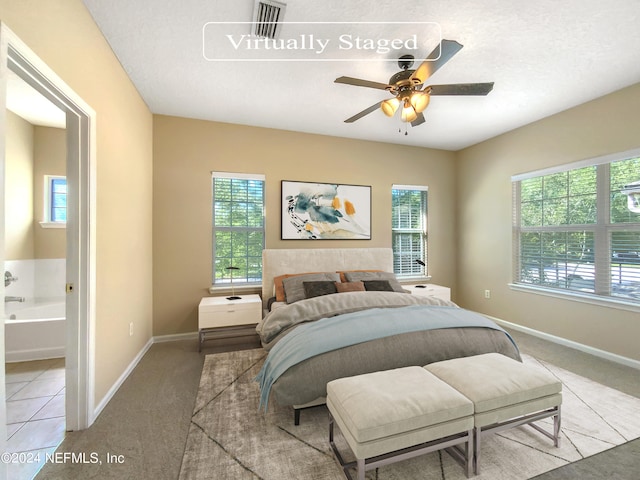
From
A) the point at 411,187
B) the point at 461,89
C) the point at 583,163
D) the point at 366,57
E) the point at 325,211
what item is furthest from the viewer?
the point at 411,187

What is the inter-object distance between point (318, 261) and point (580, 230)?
3.20 m

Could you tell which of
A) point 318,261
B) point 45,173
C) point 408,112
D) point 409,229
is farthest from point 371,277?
point 45,173

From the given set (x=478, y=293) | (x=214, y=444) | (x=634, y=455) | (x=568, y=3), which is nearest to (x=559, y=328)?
(x=478, y=293)

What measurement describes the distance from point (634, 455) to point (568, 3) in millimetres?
2857

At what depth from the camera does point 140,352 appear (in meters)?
2.91

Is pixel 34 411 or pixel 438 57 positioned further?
pixel 34 411

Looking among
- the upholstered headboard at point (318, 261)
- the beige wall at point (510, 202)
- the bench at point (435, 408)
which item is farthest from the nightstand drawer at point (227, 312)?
the beige wall at point (510, 202)

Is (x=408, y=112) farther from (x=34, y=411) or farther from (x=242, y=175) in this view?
(x=34, y=411)

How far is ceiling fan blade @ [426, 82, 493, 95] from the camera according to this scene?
6.49 feet

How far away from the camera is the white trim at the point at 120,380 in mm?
1992

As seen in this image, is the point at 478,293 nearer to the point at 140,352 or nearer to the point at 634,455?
the point at 634,455

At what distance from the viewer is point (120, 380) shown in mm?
2371

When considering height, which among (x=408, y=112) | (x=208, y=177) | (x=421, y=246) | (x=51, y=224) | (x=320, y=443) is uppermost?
(x=408, y=112)

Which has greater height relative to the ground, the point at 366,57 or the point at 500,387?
the point at 366,57
